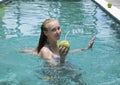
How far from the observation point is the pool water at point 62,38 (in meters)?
5.60

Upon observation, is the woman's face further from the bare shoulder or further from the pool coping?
the pool coping

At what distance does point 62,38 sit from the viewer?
9328 mm

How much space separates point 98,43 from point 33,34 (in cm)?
187

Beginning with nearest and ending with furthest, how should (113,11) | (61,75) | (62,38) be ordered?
(61,75) → (62,38) → (113,11)

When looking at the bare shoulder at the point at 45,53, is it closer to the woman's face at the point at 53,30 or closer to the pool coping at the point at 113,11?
the woman's face at the point at 53,30

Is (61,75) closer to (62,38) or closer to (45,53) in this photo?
(45,53)

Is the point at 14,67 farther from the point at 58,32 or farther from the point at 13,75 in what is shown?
the point at 58,32

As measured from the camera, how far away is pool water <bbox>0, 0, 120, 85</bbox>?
5602mm

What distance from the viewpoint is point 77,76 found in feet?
17.5

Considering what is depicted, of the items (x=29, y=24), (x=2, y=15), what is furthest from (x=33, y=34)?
(x=2, y=15)

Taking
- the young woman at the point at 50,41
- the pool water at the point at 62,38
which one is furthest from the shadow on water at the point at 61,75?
the young woman at the point at 50,41

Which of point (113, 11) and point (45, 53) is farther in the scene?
point (113, 11)

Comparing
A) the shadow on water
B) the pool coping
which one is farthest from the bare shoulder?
the pool coping

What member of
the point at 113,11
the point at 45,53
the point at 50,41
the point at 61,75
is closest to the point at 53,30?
the point at 50,41
